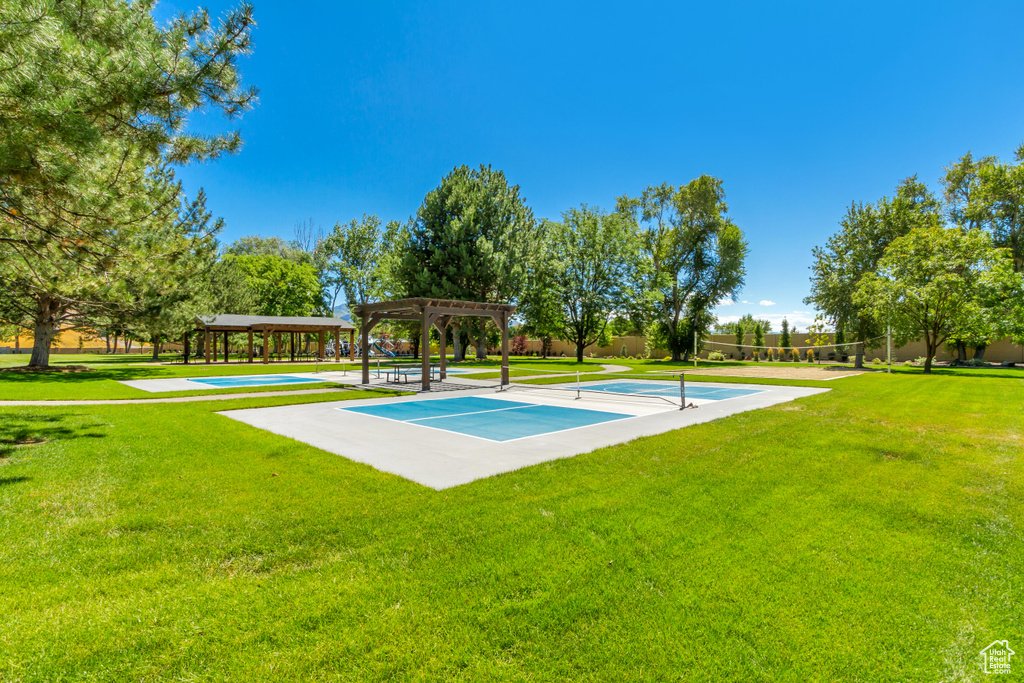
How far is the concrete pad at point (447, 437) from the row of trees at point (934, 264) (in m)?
16.9

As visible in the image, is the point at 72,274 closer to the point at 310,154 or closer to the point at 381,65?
the point at 381,65

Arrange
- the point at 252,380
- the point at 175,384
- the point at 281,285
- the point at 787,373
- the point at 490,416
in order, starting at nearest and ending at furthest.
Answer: the point at 490,416 < the point at 175,384 < the point at 252,380 < the point at 787,373 < the point at 281,285

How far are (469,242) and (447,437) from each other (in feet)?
81.0

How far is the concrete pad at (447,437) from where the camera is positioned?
594 centimetres

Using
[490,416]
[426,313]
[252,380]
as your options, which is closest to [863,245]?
[426,313]

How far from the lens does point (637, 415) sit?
33.5ft

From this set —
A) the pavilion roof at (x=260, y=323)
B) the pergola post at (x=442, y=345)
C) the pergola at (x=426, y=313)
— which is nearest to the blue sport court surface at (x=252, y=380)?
the pergola at (x=426, y=313)

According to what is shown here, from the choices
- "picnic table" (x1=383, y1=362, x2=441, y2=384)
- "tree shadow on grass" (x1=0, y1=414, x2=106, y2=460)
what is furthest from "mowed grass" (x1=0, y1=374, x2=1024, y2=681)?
"picnic table" (x1=383, y1=362, x2=441, y2=384)

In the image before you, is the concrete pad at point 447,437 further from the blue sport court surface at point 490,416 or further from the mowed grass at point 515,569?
the mowed grass at point 515,569

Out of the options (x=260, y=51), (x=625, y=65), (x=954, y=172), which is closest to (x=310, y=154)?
(x=625, y=65)

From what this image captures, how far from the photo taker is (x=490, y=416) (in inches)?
420

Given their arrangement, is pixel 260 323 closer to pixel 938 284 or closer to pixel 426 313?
pixel 426 313

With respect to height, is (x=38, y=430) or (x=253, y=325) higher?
(x=253, y=325)

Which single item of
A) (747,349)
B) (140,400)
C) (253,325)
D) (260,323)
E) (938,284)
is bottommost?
(140,400)
